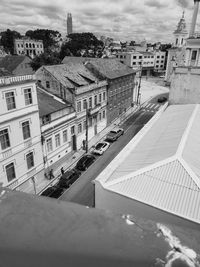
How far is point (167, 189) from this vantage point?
10.4 metres

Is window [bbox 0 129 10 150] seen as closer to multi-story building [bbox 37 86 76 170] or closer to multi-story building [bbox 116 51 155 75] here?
multi-story building [bbox 37 86 76 170]

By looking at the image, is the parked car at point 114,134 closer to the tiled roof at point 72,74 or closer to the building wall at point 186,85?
the tiled roof at point 72,74


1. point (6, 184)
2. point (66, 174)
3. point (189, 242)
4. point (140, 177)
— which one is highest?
point (189, 242)

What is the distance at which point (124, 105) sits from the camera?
4209 cm

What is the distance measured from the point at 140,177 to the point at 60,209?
27.8 ft

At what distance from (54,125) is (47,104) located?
2949 mm

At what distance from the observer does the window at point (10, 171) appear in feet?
58.3

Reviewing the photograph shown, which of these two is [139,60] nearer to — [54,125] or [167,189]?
[54,125]

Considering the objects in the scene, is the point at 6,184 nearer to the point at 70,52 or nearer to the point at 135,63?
the point at 70,52

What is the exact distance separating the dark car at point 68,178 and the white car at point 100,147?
205 inches

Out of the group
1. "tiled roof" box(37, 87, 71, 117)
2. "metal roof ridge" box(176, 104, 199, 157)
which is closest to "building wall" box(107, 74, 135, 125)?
"tiled roof" box(37, 87, 71, 117)

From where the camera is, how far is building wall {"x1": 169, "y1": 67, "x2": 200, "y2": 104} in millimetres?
26297

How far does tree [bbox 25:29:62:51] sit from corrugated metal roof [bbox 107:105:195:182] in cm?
10172

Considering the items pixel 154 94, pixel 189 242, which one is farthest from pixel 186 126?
pixel 154 94
